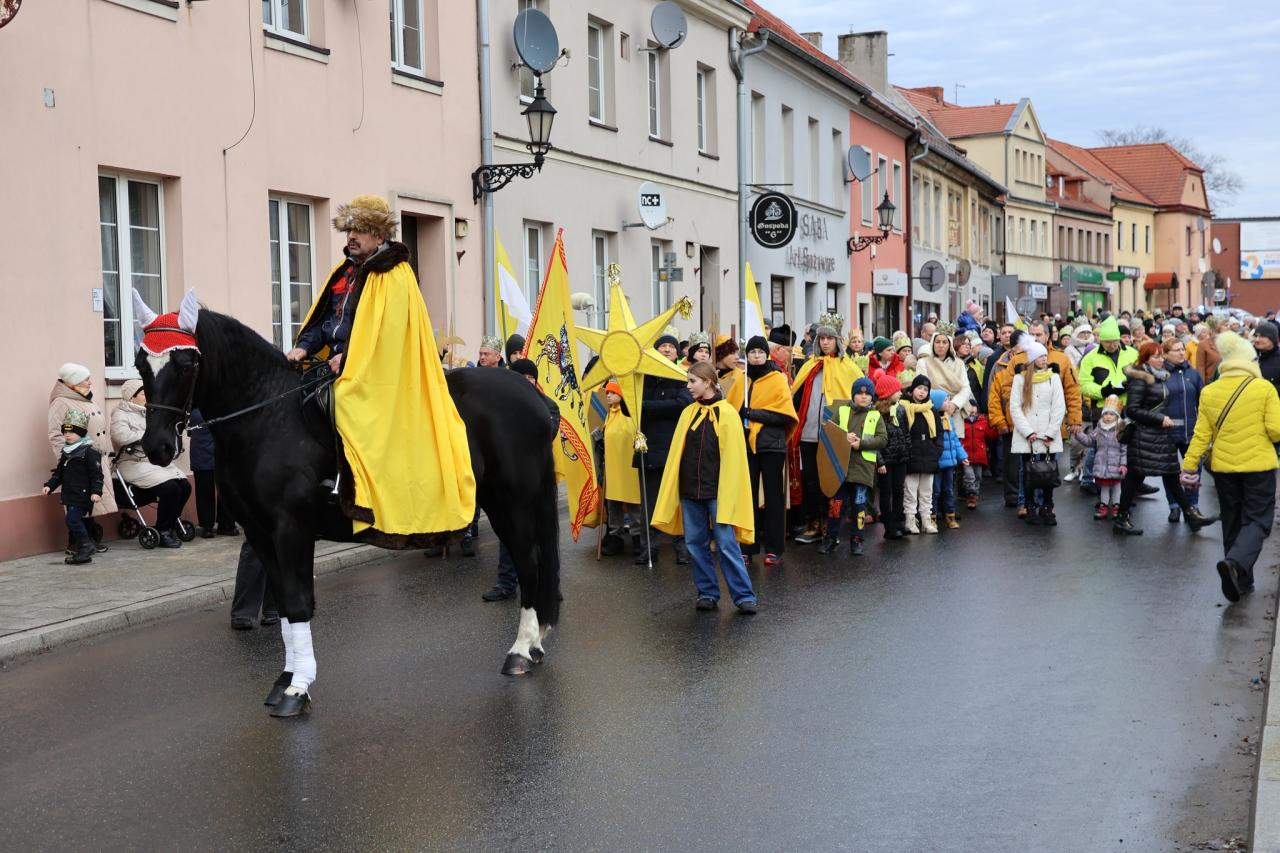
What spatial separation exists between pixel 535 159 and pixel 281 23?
377 cm

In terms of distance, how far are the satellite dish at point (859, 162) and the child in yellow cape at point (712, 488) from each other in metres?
26.1

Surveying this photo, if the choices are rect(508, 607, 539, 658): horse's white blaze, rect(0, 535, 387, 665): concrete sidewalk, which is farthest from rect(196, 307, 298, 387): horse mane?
rect(0, 535, 387, 665): concrete sidewalk

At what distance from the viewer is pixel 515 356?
13.6m

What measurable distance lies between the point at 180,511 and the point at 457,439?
6123mm

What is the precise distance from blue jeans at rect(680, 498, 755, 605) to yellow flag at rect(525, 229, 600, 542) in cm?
251

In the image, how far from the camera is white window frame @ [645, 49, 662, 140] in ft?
81.5

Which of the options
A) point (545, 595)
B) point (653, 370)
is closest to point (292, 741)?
point (545, 595)

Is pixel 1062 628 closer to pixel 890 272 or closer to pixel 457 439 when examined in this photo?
pixel 457 439

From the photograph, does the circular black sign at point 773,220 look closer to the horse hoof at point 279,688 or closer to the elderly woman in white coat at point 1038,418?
the elderly woman in white coat at point 1038,418

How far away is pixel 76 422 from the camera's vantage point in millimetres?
11781

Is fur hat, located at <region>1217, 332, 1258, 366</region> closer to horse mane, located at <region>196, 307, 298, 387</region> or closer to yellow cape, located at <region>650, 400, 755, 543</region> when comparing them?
yellow cape, located at <region>650, 400, 755, 543</region>

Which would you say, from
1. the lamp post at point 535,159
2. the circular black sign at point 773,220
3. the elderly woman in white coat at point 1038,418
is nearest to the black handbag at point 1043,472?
the elderly woman in white coat at point 1038,418

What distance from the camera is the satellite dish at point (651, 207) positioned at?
2255cm

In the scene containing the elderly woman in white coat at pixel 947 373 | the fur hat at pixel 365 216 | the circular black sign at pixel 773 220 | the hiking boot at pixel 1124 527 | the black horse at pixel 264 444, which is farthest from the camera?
the circular black sign at pixel 773 220
